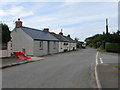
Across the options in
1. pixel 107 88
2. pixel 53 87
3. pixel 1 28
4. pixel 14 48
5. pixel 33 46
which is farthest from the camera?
pixel 14 48

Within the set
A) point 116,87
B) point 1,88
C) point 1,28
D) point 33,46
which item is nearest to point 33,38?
point 33,46

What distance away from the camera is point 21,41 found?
2397 centimetres

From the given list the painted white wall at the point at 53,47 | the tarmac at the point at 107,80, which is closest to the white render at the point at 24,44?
the painted white wall at the point at 53,47

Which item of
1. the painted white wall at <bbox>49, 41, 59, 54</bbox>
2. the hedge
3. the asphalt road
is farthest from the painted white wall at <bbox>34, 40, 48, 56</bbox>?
the hedge

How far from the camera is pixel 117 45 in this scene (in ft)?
100

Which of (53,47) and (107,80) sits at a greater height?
(53,47)

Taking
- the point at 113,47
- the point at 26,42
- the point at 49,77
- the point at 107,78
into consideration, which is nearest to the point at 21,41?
the point at 26,42

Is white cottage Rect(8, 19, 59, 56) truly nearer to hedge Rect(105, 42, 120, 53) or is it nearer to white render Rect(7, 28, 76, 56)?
white render Rect(7, 28, 76, 56)

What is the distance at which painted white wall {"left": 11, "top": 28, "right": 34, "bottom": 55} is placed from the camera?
76.3 ft

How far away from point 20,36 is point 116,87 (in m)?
20.4

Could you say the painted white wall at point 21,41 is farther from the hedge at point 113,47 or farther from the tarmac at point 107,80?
the hedge at point 113,47

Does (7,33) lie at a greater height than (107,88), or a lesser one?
greater

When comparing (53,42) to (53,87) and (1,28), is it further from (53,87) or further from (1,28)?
(53,87)

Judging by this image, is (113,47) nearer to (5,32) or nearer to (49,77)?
(5,32)
